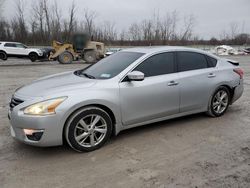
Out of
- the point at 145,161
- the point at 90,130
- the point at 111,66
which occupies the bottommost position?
the point at 145,161

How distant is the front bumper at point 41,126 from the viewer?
128 inches

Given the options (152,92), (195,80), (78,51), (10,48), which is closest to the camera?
(152,92)

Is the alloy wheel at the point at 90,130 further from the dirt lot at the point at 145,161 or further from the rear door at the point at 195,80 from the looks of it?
the rear door at the point at 195,80

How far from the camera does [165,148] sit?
3746 mm

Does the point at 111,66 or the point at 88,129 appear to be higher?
the point at 111,66

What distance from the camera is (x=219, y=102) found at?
5.12 meters

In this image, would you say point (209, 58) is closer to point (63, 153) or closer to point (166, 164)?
point (166, 164)

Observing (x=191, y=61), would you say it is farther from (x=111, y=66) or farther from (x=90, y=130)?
(x=90, y=130)

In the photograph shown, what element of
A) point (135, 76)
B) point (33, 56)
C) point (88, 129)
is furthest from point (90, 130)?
point (33, 56)

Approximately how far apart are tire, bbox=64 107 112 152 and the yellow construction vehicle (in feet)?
54.5

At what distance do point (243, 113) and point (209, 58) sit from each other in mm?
1537

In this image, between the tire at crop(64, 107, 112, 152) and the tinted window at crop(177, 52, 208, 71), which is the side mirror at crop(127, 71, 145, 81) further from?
the tinted window at crop(177, 52, 208, 71)

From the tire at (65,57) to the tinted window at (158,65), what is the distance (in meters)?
16.1

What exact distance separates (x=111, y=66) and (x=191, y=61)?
1.61 metres
